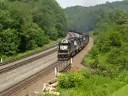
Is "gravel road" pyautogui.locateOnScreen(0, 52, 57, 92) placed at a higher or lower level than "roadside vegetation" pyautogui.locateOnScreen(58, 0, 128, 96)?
lower

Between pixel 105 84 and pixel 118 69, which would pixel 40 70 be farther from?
pixel 105 84

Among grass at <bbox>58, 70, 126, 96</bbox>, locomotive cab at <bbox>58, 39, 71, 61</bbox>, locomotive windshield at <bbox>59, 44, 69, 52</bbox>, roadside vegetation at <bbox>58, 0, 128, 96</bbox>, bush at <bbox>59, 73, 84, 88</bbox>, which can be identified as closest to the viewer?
grass at <bbox>58, 70, 126, 96</bbox>

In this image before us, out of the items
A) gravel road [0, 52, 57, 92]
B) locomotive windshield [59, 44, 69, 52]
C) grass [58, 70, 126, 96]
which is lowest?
gravel road [0, 52, 57, 92]

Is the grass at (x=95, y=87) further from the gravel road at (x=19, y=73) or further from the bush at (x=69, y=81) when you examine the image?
the gravel road at (x=19, y=73)

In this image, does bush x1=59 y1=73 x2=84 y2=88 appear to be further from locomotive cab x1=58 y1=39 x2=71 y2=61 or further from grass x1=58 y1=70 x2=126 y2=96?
locomotive cab x1=58 y1=39 x2=71 y2=61

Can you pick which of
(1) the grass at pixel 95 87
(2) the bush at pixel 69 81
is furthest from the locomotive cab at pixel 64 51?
(2) the bush at pixel 69 81

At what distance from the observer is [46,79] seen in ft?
126

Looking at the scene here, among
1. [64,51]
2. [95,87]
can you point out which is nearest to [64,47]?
[64,51]

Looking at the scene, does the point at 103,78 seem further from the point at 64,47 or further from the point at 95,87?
the point at 64,47

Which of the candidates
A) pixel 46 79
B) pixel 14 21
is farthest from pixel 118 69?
pixel 14 21

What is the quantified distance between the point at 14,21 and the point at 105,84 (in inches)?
1574

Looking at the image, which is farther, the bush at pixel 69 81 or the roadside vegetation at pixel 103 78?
the bush at pixel 69 81

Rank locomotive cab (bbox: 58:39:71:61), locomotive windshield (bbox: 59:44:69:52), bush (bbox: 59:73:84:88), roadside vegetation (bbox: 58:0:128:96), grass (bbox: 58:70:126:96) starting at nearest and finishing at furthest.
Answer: grass (bbox: 58:70:126:96), roadside vegetation (bbox: 58:0:128:96), bush (bbox: 59:73:84:88), locomotive cab (bbox: 58:39:71:61), locomotive windshield (bbox: 59:44:69:52)

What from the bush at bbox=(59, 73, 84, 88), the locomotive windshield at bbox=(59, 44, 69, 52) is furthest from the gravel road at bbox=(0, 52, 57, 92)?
the bush at bbox=(59, 73, 84, 88)
